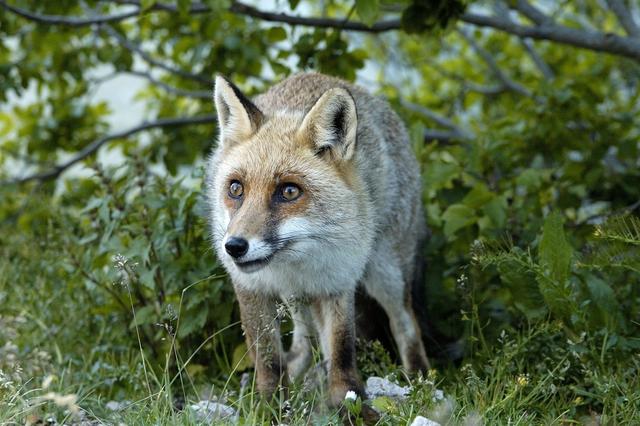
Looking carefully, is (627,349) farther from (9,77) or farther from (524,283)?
(9,77)

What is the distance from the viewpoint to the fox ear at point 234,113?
203 inches

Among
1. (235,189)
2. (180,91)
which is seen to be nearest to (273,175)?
(235,189)

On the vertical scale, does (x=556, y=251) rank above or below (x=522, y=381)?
above

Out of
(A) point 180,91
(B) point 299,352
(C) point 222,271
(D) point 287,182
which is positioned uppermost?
(D) point 287,182

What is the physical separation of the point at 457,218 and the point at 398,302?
0.89 metres

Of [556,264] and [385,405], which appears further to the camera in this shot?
[556,264]

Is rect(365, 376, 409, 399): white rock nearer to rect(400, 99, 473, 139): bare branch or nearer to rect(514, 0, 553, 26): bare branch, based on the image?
rect(514, 0, 553, 26): bare branch

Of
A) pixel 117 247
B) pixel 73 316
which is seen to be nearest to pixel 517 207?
pixel 117 247

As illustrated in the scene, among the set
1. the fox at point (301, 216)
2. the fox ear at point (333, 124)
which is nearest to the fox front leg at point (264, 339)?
the fox at point (301, 216)

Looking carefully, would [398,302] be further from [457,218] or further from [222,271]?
[222,271]

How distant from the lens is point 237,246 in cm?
436

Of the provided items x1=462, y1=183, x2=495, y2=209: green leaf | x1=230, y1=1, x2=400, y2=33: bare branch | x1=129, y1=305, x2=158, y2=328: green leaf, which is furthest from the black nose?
x1=230, y1=1, x2=400, y2=33: bare branch

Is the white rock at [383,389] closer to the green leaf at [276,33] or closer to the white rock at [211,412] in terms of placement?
the white rock at [211,412]

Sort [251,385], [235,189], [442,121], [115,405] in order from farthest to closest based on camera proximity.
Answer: [442,121] < [251,385] < [115,405] < [235,189]
